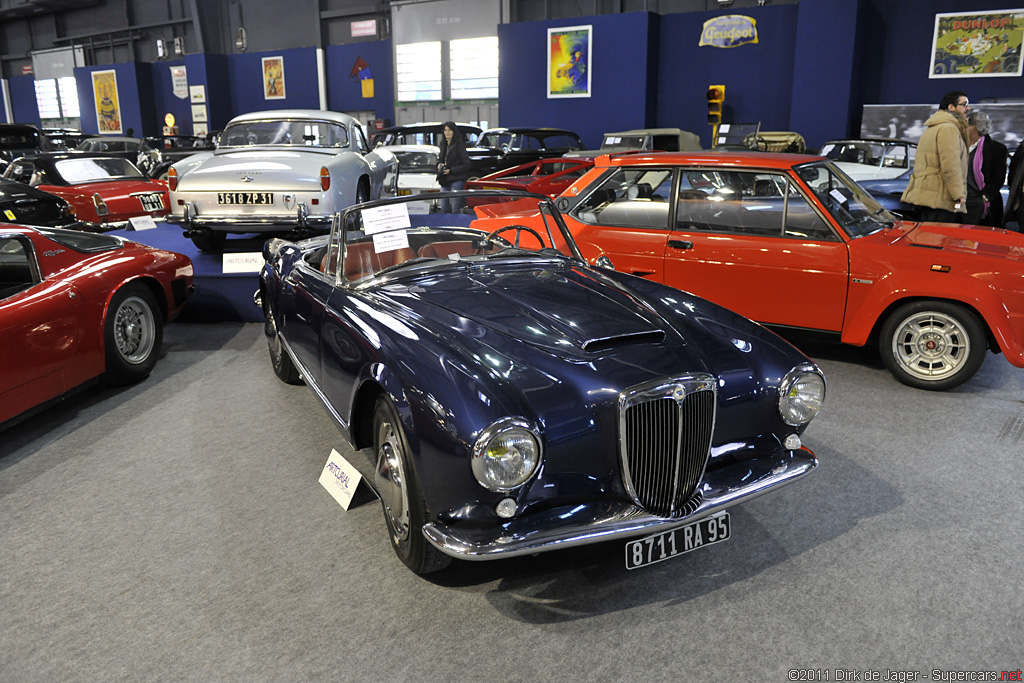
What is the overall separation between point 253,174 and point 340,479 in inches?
165

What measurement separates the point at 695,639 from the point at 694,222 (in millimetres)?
→ 3387

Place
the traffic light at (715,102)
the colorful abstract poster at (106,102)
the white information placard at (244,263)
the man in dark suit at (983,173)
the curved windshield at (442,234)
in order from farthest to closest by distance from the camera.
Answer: the colorful abstract poster at (106,102) < the traffic light at (715,102) < the man in dark suit at (983,173) < the white information placard at (244,263) < the curved windshield at (442,234)

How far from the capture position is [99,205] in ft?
27.8

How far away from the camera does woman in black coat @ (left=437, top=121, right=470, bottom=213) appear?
1057 centimetres

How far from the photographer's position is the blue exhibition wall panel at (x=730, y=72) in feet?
50.1

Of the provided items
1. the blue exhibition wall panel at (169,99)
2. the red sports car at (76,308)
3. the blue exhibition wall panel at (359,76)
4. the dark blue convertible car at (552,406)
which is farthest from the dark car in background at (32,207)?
the blue exhibition wall panel at (169,99)

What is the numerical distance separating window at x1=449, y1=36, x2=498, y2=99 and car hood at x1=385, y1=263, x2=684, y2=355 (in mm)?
17305

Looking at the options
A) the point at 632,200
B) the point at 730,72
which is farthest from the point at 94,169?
the point at 730,72

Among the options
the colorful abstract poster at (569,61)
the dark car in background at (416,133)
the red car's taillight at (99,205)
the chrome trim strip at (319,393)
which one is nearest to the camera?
the chrome trim strip at (319,393)

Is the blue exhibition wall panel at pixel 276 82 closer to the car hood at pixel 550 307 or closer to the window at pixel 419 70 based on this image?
the window at pixel 419 70

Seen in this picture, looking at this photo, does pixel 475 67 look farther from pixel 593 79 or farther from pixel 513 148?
pixel 513 148

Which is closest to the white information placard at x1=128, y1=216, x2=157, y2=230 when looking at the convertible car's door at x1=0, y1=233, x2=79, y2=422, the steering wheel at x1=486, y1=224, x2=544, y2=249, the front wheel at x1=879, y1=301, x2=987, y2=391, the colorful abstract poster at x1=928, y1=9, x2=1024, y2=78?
the convertible car's door at x1=0, y1=233, x2=79, y2=422

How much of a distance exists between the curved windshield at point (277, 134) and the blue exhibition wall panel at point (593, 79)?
10.5m

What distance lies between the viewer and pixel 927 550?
9.21 ft
